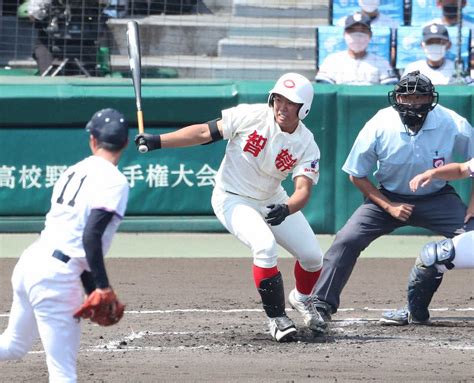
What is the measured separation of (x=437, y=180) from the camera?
714 centimetres

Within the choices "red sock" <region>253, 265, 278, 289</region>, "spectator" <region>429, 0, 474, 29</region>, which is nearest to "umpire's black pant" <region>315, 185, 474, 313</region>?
"red sock" <region>253, 265, 278, 289</region>

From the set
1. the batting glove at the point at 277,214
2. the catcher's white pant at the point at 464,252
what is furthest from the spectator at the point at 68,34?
the catcher's white pant at the point at 464,252

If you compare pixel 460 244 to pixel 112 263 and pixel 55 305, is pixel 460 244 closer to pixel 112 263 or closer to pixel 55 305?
pixel 55 305

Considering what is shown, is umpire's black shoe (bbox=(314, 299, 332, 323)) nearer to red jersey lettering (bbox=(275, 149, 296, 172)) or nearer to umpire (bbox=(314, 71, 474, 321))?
umpire (bbox=(314, 71, 474, 321))

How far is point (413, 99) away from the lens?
22.9ft

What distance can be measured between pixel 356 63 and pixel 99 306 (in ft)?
24.3

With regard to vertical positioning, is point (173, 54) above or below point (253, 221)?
above

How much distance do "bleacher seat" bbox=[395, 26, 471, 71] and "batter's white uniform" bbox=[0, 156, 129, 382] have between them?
8100 millimetres

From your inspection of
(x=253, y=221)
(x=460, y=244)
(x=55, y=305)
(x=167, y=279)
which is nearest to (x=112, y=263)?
(x=167, y=279)

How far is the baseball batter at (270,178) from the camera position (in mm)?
6480

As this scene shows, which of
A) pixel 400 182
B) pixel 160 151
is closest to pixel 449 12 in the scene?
pixel 160 151

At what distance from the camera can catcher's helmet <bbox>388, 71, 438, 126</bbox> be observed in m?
6.93

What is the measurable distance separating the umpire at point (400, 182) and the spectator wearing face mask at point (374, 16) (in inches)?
223

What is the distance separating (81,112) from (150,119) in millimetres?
659
